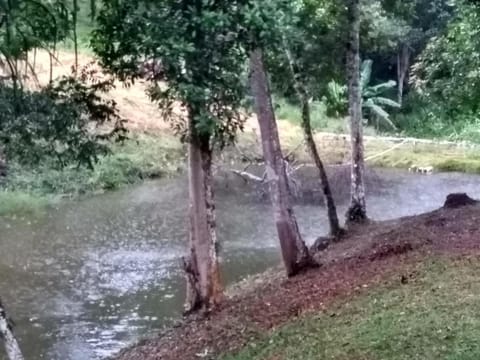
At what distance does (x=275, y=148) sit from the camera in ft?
34.5

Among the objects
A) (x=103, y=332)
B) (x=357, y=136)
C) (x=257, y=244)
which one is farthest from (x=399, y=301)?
(x=257, y=244)

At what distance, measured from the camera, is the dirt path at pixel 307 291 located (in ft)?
29.2

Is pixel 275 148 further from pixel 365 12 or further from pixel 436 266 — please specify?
pixel 365 12

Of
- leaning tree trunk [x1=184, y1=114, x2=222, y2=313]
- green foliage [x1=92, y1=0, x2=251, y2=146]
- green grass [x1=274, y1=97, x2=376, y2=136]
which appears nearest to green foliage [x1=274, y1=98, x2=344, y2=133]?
green grass [x1=274, y1=97, x2=376, y2=136]

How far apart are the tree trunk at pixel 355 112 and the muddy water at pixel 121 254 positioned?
85.8 inches

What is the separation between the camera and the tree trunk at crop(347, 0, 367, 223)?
1406 cm

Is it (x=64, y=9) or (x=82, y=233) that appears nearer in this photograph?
(x=64, y=9)

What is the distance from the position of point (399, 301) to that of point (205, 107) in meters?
2.52

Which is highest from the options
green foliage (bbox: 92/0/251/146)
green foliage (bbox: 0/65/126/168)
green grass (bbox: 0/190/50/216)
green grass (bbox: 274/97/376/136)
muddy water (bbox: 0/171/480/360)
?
green foliage (bbox: 92/0/251/146)

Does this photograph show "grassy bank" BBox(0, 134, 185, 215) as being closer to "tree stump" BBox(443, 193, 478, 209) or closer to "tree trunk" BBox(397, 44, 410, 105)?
"tree stump" BBox(443, 193, 478, 209)

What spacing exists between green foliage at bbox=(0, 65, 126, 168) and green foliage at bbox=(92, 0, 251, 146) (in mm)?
790

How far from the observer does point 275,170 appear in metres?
10.6

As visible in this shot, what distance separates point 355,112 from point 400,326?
826 cm

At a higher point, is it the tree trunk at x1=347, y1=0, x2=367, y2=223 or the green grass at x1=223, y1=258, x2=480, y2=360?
the tree trunk at x1=347, y1=0, x2=367, y2=223
